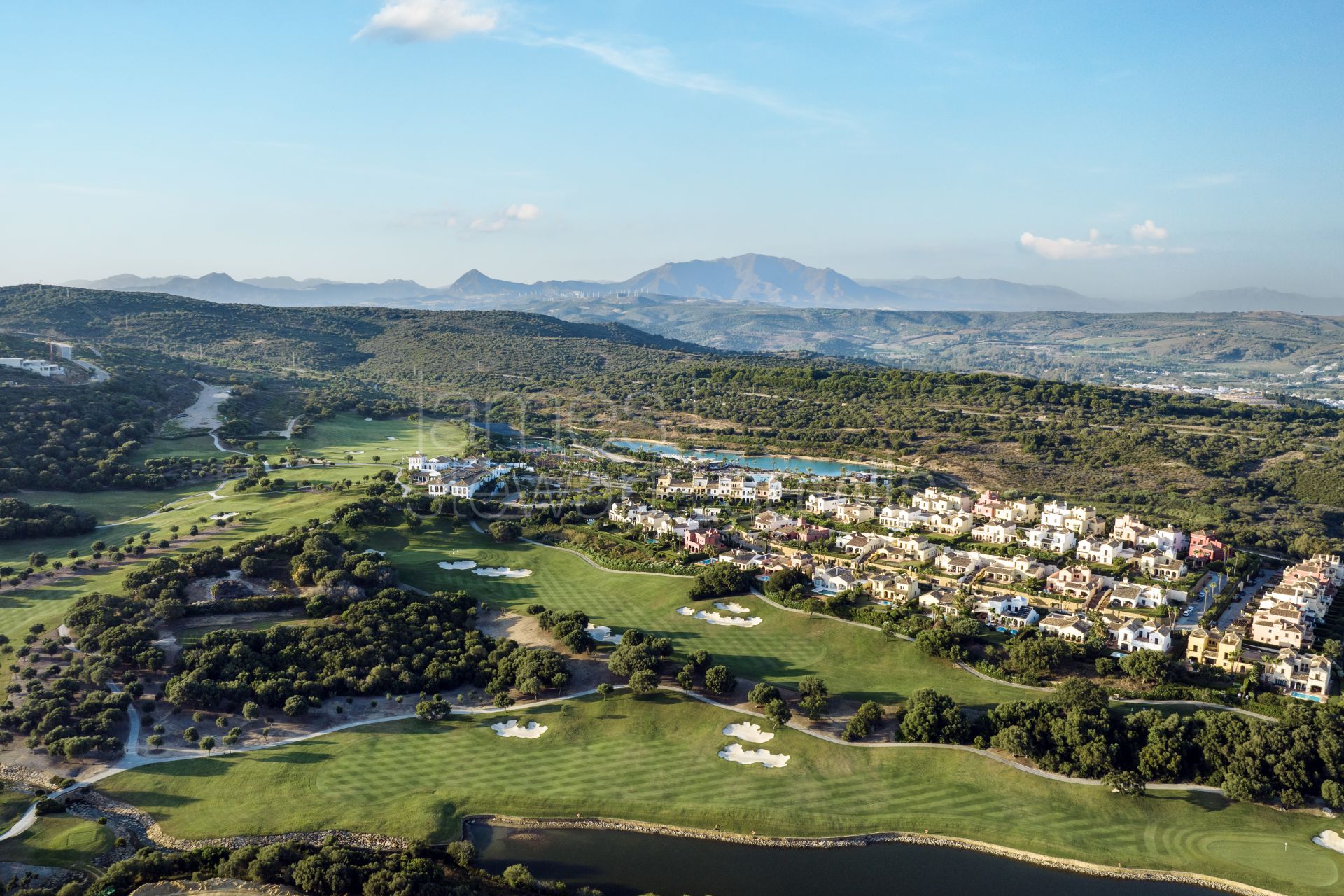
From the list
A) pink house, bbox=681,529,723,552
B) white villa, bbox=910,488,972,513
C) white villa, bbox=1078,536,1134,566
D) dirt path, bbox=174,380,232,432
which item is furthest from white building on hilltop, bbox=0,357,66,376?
white villa, bbox=1078,536,1134,566

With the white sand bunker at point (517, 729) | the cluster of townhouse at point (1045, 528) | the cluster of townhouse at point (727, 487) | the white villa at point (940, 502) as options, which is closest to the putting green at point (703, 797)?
the white sand bunker at point (517, 729)

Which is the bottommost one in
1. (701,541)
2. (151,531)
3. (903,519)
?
(701,541)

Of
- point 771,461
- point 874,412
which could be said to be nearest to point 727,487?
point 771,461

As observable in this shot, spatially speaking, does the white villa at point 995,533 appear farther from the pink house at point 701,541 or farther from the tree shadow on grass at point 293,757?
the tree shadow on grass at point 293,757

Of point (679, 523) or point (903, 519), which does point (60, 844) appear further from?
point (903, 519)

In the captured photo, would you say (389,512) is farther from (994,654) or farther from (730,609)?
(994,654)

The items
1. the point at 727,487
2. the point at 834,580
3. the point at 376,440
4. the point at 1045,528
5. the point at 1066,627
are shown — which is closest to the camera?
the point at 1066,627
